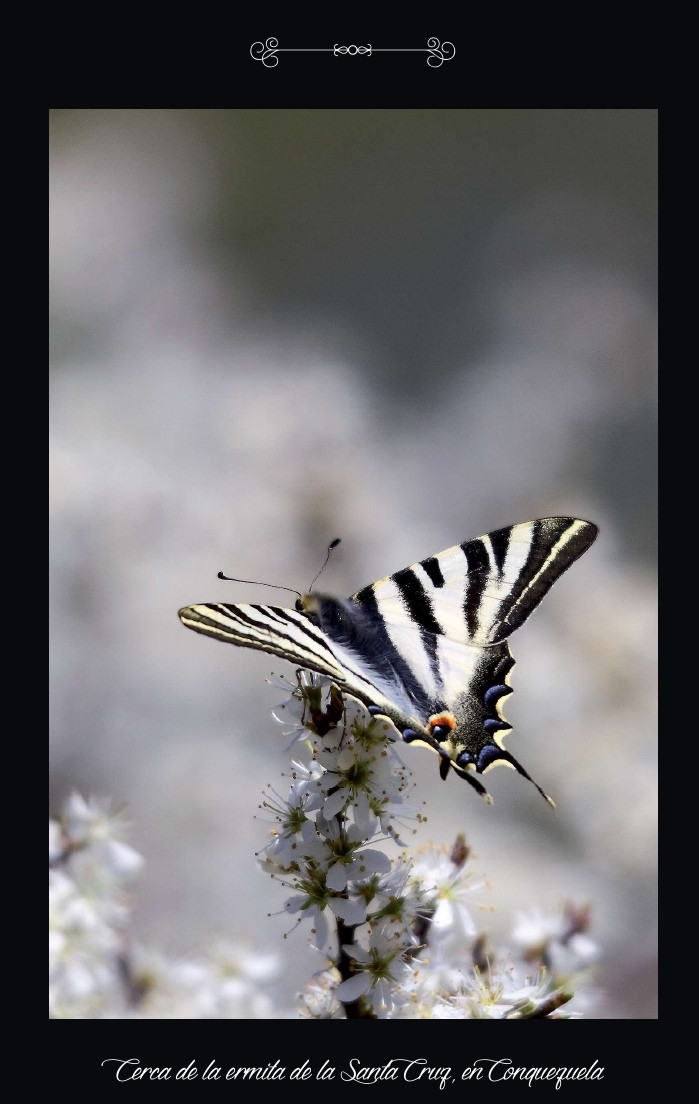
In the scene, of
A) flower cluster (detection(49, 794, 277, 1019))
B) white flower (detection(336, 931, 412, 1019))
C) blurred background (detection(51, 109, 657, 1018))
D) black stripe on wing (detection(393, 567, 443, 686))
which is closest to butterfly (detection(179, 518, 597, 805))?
black stripe on wing (detection(393, 567, 443, 686))

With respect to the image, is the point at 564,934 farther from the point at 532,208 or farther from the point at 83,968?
the point at 532,208

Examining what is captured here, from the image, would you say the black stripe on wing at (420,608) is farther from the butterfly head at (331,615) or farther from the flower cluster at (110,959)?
the flower cluster at (110,959)

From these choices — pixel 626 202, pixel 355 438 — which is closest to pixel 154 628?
pixel 355 438

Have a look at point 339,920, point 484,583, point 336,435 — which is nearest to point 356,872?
point 339,920

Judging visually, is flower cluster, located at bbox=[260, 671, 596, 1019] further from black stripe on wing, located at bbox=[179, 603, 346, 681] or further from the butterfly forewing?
the butterfly forewing

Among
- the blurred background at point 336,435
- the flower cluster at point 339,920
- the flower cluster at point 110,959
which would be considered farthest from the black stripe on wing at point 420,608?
the blurred background at point 336,435

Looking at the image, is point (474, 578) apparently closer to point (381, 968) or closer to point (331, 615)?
point (331, 615)
